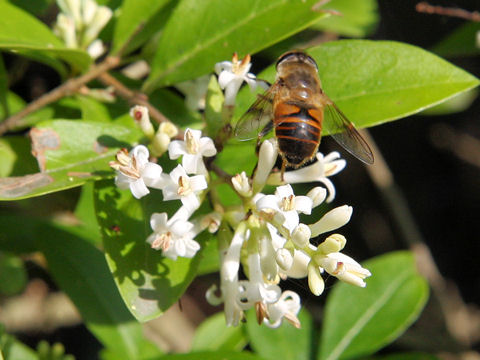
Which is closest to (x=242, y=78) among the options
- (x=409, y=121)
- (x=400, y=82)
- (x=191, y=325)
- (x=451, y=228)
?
(x=400, y=82)

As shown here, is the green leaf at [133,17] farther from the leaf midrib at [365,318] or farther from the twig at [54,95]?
the leaf midrib at [365,318]

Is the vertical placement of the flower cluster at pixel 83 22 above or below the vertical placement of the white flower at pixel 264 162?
above

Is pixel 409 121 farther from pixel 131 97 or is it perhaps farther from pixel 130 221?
pixel 130 221

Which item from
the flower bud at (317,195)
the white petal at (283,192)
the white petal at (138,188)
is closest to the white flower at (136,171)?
the white petal at (138,188)

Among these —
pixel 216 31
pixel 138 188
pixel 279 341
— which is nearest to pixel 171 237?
pixel 138 188

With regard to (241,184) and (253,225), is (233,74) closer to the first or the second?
(241,184)

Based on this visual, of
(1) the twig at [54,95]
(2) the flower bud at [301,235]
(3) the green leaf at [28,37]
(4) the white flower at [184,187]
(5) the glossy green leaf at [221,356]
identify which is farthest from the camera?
(1) the twig at [54,95]
